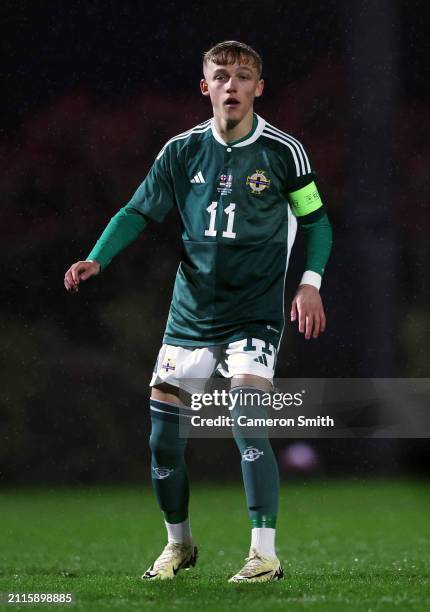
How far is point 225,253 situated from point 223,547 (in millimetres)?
2325

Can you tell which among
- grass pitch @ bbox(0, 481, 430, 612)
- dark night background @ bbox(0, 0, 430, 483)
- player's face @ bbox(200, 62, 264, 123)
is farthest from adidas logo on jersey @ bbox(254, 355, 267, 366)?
dark night background @ bbox(0, 0, 430, 483)

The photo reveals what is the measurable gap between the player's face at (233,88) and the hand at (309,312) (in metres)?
0.76

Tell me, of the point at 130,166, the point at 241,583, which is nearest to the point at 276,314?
the point at 241,583

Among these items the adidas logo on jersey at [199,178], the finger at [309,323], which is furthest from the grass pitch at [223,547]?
the adidas logo on jersey at [199,178]

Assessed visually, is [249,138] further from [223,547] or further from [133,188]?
[133,188]

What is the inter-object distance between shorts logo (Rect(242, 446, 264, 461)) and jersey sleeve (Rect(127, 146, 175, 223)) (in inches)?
42.0

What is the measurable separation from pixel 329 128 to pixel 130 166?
1.90 m

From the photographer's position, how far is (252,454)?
4.26 m

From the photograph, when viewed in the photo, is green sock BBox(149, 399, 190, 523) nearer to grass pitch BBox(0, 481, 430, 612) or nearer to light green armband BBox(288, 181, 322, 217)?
grass pitch BBox(0, 481, 430, 612)

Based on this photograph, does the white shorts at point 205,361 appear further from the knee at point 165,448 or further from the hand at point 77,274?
the hand at point 77,274

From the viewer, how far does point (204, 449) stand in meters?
10.2

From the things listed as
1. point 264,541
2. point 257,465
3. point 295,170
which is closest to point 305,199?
point 295,170

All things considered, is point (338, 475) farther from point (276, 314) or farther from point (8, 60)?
point (276, 314)

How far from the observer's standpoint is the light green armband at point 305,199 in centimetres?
460
